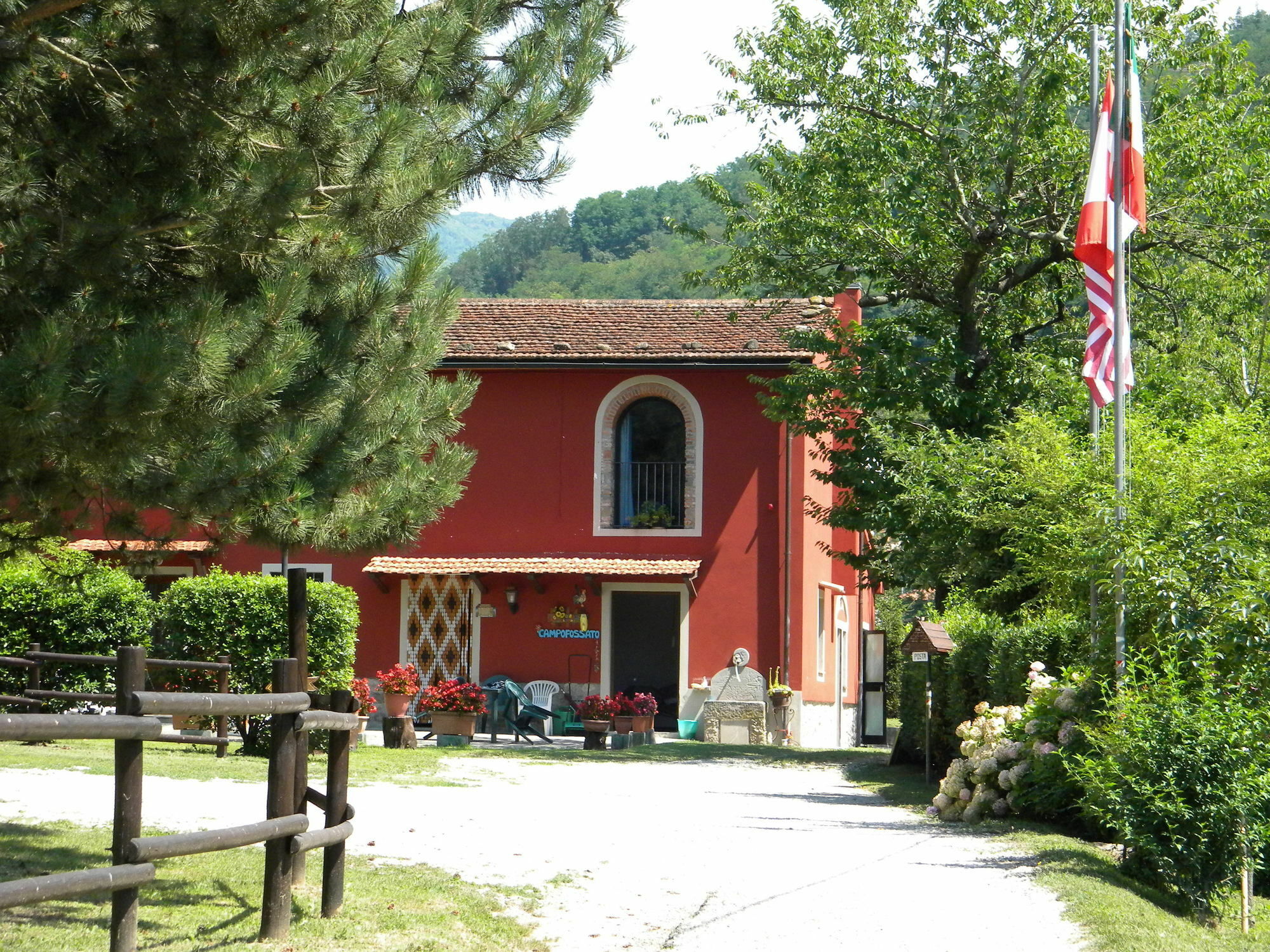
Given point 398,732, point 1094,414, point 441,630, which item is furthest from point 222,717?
point 1094,414

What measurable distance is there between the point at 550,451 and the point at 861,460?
5.89 meters

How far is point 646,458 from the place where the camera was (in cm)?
2192

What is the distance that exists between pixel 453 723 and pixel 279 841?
463 inches

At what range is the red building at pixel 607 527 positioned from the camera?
2088cm

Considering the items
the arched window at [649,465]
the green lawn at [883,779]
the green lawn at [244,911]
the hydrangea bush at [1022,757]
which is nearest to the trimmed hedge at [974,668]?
the hydrangea bush at [1022,757]

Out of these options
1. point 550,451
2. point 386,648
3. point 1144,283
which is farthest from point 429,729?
point 1144,283

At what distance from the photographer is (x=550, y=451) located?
21766 mm

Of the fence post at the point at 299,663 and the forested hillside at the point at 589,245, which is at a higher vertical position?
the forested hillside at the point at 589,245

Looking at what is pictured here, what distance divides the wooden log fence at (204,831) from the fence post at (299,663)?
2 centimetres

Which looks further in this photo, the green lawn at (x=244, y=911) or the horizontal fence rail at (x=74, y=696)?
the horizontal fence rail at (x=74, y=696)

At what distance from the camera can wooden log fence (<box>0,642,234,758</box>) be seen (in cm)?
988

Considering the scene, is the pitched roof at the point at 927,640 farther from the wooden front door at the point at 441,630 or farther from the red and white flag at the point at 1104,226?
the wooden front door at the point at 441,630

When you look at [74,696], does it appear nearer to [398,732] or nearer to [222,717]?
[222,717]

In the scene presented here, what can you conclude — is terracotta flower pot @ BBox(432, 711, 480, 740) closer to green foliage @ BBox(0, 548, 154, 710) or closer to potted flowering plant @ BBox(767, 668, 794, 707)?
green foliage @ BBox(0, 548, 154, 710)
